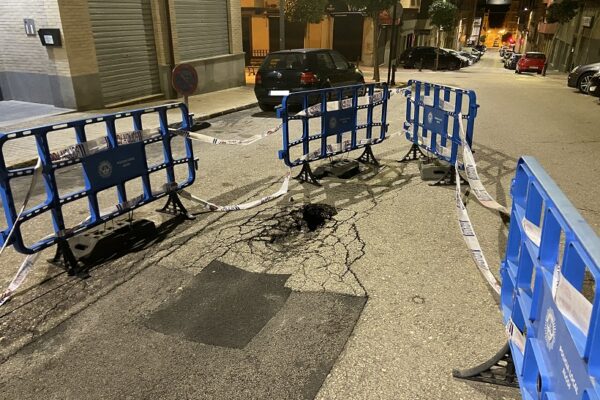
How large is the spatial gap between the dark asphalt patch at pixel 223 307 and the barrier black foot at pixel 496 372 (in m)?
1.61

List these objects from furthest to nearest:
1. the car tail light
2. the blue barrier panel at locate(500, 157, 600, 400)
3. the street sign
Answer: the car tail light, the street sign, the blue barrier panel at locate(500, 157, 600, 400)

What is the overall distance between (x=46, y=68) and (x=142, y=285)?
1097cm

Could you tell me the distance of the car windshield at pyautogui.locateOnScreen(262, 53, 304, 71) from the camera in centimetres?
1315

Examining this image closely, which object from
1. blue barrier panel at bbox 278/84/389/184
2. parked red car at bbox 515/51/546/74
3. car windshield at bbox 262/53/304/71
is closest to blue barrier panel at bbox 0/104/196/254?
blue barrier panel at bbox 278/84/389/184

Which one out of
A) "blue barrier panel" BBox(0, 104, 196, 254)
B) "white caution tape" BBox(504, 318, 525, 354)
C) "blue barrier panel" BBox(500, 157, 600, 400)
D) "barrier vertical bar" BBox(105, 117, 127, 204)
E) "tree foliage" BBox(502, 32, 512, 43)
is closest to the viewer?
"blue barrier panel" BBox(500, 157, 600, 400)

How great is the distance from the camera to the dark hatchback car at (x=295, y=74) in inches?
509

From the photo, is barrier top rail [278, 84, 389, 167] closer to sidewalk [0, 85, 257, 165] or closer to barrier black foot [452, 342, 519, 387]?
barrier black foot [452, 342, 519, 387]

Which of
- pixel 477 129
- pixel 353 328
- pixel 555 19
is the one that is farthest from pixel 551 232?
pixel 555 19

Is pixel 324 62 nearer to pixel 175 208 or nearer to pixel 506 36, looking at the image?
pixel 175 208

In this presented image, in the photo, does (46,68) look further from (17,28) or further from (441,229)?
(441,229)

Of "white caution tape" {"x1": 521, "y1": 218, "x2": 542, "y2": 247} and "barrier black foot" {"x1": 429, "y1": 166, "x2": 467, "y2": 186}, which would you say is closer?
"white caution tape" {"x1": 521, "y1": 218, "x2": 542, "y2": 247}

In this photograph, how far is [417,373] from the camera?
10.7ft

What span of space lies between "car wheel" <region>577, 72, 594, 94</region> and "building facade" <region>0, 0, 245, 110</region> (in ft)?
50.2

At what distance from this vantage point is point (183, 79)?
437 inches
